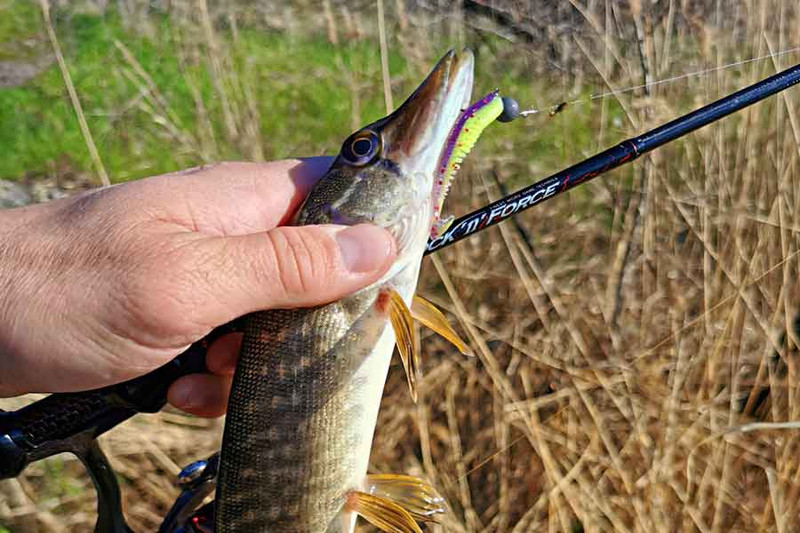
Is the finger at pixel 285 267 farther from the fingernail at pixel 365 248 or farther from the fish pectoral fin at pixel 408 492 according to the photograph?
the fish pectoral fin at pixel 408 492

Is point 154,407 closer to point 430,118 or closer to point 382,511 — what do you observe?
point 382,511

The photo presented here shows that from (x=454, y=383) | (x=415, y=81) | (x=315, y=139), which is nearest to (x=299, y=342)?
(x=454, y=383)

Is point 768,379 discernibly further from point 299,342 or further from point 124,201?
point 124,201

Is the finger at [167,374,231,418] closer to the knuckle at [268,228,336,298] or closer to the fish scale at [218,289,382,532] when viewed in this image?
the fish scale at [218,289,382,532]

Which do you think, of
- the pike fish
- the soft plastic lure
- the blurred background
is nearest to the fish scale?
the pike fish

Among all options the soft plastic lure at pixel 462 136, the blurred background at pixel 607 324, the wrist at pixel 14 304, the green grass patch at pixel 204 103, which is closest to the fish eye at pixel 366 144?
the soft plastic lure at pixel 462 136

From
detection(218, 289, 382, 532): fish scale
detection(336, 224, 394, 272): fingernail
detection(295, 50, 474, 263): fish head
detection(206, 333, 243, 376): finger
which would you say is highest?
detection(295, 50, 474, 263): fish head

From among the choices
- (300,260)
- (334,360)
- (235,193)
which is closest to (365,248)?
(300,260)
